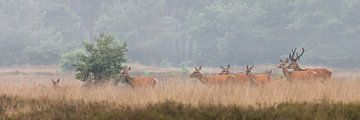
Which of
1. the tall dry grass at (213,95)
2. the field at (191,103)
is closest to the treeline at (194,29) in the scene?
the tall dry grass at (213,95)

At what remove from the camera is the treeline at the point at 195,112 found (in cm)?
1170

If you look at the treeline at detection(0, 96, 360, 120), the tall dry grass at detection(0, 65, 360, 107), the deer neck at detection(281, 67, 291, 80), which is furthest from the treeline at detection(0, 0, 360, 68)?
the treeline at detection(0, 96, 360, 120)

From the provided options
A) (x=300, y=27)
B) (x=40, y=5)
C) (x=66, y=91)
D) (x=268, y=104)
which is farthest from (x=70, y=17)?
(x=268, y=104)

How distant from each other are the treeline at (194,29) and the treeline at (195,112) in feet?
165

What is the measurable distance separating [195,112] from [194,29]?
62471 millimetres

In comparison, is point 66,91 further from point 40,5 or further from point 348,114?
point 40,5

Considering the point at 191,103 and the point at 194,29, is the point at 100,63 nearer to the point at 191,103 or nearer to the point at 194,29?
the point at 191,103

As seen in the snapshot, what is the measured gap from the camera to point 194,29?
74500mm

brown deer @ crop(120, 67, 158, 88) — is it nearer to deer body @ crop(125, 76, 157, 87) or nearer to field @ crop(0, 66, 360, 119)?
deer body @ crop(125, 76, 157, 87)

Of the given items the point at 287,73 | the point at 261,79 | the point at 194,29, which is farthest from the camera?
the point at 194,29

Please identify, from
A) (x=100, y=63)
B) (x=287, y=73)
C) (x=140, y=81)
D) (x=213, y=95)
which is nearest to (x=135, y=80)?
(x=140, y=81)

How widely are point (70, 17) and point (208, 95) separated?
73.3 metres

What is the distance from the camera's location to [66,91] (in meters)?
17.1

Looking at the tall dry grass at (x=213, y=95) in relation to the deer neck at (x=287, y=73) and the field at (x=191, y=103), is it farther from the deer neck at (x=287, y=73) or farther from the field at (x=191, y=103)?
the deer neck at (x=287, y=73)
